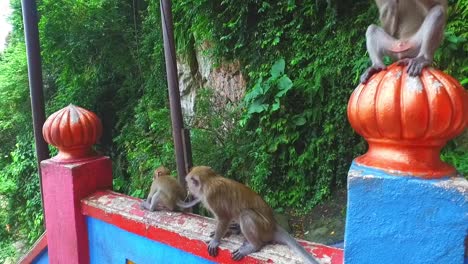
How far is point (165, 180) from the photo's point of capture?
2514mm

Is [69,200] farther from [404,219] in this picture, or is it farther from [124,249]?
[404,219]

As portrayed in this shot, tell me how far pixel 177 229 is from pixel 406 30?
5.97ft

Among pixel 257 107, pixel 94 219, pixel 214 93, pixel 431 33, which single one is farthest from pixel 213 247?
pixel 214 93

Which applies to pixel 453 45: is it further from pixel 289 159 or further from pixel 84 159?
pixel 84 159

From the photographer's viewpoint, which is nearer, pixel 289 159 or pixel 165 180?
pixel 165 180

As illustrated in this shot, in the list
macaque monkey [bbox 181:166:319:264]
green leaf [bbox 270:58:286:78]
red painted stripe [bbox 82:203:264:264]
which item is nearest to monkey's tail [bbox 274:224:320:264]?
macaque monkey [bbox 181:166:319:264]

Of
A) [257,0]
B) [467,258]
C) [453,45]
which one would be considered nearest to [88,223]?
[467,258]

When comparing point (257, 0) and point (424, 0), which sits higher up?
point (257, 0)

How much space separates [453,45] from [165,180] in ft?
11.4

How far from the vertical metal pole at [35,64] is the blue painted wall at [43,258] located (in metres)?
0.70

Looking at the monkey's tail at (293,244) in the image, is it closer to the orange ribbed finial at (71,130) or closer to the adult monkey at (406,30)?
the adult monkey at (406,30)

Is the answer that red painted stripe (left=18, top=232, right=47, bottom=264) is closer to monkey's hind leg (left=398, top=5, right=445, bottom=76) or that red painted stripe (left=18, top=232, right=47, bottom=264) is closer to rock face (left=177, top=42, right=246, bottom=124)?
monkey's hind leg (left=398, top=5, right=445, bottom=76)

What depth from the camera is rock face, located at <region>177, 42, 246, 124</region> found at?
6.82 meters

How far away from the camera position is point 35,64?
325cm
